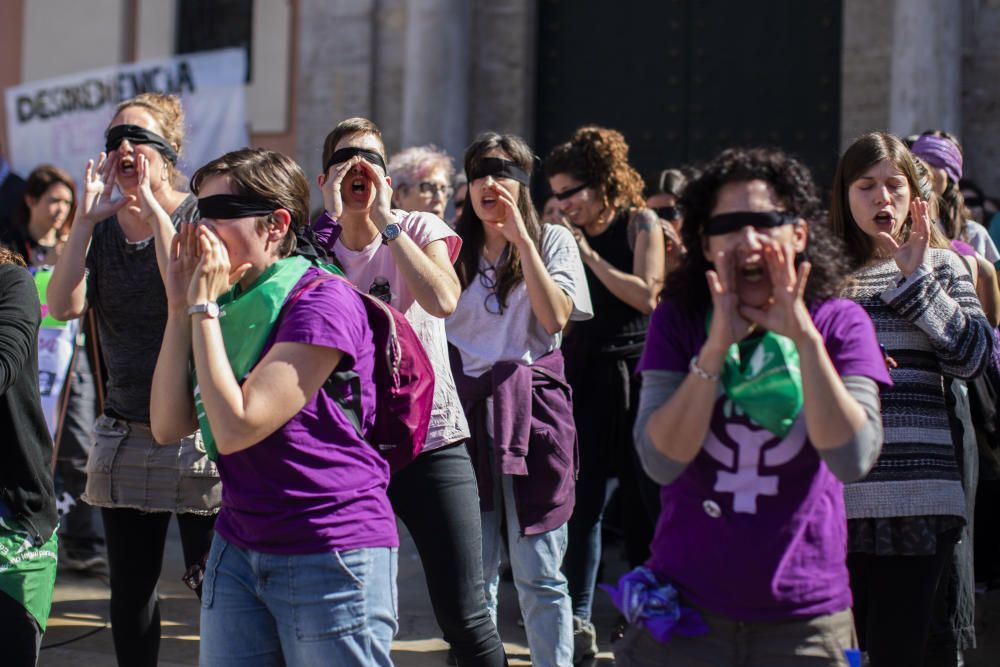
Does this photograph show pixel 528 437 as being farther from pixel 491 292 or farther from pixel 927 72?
pixel 927 72

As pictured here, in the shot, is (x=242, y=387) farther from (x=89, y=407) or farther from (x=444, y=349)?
(x=89, y=407)

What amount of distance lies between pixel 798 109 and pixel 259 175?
289 inches

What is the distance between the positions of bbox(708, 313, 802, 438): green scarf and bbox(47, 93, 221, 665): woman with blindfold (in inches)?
81.9

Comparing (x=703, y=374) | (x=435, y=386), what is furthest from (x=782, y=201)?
(x=435, y=386)

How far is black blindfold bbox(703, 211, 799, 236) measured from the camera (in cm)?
263

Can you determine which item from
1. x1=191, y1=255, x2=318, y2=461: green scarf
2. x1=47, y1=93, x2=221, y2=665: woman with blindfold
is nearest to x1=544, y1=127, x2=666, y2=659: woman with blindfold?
x1=47, y1=93, x2=221, y2=665: woman with blindfold

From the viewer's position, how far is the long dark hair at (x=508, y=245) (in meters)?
4.62

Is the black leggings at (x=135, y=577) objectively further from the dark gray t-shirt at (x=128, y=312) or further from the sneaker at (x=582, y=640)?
the sneaker at (x=582, y=640)

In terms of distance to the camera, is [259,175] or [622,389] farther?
[622,389]

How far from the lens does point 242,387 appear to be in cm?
279

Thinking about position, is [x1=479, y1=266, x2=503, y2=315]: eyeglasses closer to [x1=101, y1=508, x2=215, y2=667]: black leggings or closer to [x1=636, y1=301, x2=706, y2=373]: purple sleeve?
[x1=101, y1=508, x2=215, y2=667]: black leggings

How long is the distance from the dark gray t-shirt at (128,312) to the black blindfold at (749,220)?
2042mm

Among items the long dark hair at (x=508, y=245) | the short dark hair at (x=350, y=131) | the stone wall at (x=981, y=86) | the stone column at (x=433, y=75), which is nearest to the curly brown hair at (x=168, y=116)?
the short dark hair at (x=350, y=131)

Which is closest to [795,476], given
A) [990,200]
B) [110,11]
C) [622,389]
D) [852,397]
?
[852,397]
